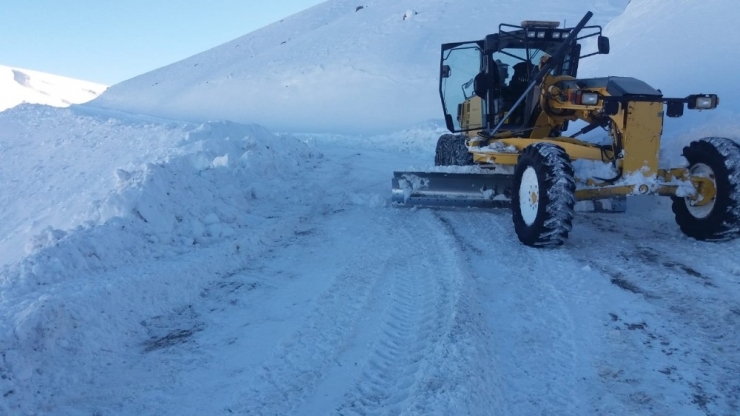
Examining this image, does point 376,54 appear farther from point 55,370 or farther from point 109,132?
point 55,370

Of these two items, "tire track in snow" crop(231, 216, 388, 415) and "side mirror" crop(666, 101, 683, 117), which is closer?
"tire track in snow" crop(231, 216, 388, 415)

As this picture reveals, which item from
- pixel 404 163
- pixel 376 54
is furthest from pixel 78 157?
pixel 376 54

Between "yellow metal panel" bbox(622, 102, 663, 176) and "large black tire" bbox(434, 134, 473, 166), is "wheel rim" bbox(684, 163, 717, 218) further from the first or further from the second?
"large black tire" bbox(434, 134, 473, 166)

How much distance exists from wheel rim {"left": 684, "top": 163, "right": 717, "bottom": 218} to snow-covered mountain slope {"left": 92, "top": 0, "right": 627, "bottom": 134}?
1864 centimetres

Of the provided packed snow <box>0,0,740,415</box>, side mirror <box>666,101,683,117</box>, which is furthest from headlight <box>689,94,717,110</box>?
packed snow <box>0,0,740,415</box>

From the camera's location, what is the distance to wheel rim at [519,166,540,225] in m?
5.74

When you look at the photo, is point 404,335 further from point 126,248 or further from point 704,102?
point 704,102

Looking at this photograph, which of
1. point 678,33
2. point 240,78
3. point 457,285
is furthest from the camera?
point 240,78

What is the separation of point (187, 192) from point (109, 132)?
9622 millimetres

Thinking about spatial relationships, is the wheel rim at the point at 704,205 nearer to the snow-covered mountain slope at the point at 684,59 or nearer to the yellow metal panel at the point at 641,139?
the yellow metal panel at the point at 641,139

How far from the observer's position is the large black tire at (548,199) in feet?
17.5

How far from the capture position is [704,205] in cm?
567

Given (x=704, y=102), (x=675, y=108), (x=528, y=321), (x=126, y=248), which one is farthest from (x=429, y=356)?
(x=704, y=102)

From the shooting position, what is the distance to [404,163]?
12.5m
